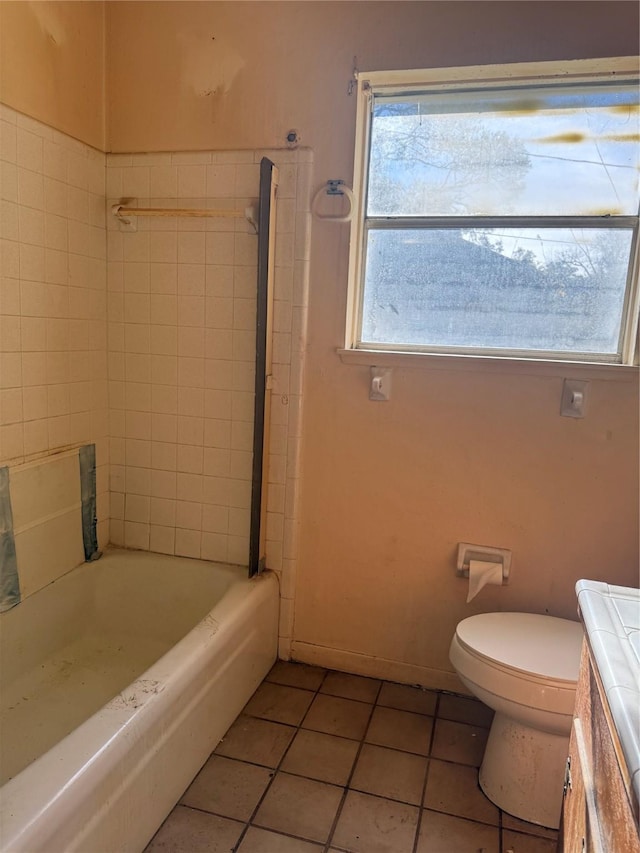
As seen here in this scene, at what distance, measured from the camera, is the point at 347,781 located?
5.64 ft

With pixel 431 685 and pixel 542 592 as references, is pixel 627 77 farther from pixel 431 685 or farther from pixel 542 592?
pixel 431 685

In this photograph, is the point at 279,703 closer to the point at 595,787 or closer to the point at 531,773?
the point at 531,773

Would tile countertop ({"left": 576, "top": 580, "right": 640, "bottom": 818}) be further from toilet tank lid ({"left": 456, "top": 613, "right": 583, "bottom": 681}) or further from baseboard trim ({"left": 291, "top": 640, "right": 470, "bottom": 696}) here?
baseboard trim ({"left": 291, "top": 640, "right": 470, "bottom": 696})

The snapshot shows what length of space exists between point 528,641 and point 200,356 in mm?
1495

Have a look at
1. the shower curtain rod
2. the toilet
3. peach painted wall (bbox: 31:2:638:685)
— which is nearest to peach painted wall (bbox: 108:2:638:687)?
peach painted wall (bbox: 31:2:638:685)

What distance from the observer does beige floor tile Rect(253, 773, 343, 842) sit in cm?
154

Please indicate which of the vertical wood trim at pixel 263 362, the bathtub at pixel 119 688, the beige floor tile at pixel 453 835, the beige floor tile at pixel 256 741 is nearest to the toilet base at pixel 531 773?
the beige floor tile at pixel 453 835

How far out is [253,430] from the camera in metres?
2.20

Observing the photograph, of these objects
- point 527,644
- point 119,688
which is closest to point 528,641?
point 527,644

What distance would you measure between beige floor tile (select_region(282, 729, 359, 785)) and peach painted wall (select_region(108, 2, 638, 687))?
40 cm

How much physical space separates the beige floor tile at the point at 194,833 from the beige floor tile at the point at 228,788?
3 cm

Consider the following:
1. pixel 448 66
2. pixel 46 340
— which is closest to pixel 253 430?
pixel 46 340

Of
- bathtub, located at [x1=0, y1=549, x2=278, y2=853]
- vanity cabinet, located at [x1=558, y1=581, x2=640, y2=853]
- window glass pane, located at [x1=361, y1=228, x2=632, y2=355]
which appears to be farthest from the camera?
window glass pane, located at [x1=361, y1=228, x2=632, y2=355]

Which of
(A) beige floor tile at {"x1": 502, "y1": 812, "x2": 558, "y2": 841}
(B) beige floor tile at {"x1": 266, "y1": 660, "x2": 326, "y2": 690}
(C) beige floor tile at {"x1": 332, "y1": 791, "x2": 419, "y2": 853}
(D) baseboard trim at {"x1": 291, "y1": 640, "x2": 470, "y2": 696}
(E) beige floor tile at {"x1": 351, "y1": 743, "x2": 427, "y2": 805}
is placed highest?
(D) baseboard trim at {"x1": 291, "y1": 640, "x2": 470, "y2": 696}
